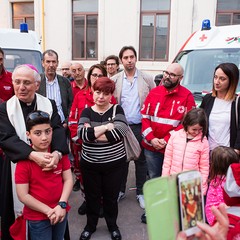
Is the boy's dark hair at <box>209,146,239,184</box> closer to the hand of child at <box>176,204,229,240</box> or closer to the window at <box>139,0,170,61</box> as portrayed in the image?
the hand of child at <box>176,204,229,240</box>

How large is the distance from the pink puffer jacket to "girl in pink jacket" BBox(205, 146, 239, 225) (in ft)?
0.71

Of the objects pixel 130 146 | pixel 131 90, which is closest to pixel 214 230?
pixel 130 146

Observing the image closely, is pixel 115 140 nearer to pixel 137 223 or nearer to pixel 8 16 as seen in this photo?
pixel 137 223

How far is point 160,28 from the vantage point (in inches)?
460

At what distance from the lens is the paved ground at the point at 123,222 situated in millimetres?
3328

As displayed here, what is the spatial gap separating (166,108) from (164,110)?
0.10 ft

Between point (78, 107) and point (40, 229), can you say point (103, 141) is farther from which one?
point (40, 229)

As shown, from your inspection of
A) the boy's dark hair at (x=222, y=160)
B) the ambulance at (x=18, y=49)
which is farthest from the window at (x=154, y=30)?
the boy's dark hair at (x=222, y=160)

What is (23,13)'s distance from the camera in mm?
13000

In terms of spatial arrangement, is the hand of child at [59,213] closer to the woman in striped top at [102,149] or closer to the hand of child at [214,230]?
the woman in striped top at [102,149]

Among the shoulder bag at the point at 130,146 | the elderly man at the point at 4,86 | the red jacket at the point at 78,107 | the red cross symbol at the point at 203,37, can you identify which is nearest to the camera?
the shoulder bag at the point at 130,146

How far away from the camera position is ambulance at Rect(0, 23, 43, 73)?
554 centimetres

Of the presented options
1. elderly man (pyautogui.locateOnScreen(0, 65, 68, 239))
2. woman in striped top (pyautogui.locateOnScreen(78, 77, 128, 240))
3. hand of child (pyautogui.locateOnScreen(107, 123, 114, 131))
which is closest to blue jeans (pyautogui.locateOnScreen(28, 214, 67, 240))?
elderly man (pyautogui.locateOnScreen(0, 65, 68, 239))

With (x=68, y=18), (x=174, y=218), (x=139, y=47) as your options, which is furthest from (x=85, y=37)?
(x=174, y=218)
